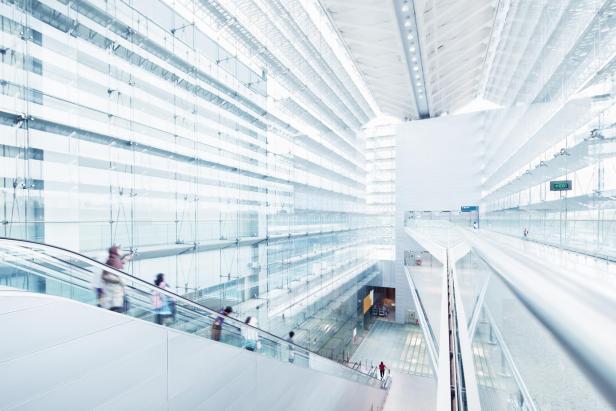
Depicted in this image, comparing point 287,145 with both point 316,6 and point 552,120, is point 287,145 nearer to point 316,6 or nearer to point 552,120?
point 316,6

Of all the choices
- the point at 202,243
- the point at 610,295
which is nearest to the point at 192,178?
the point at 202,243

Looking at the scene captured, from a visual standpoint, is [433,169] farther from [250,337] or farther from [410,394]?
[250,337]

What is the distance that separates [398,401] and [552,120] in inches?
181

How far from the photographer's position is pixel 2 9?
8.96 ft

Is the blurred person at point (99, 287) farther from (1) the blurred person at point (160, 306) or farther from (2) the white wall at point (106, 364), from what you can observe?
(1) the blurred person at point (160, 306)

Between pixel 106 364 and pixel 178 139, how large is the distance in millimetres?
3448

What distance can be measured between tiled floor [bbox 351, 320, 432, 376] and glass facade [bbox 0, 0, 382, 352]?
125 cm

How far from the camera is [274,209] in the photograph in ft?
21.9

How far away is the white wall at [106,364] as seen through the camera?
123cm

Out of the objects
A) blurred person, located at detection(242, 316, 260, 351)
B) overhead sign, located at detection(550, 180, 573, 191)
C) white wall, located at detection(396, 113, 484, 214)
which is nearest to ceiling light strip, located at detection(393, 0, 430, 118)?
white wall, located at detection(396, 113, 484, 214)

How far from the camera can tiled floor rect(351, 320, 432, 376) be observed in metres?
6.99

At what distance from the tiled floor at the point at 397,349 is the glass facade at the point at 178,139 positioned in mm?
1245

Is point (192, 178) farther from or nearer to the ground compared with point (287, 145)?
nearer to the ground

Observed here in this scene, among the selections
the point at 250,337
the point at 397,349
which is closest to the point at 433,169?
the point at 397,349
